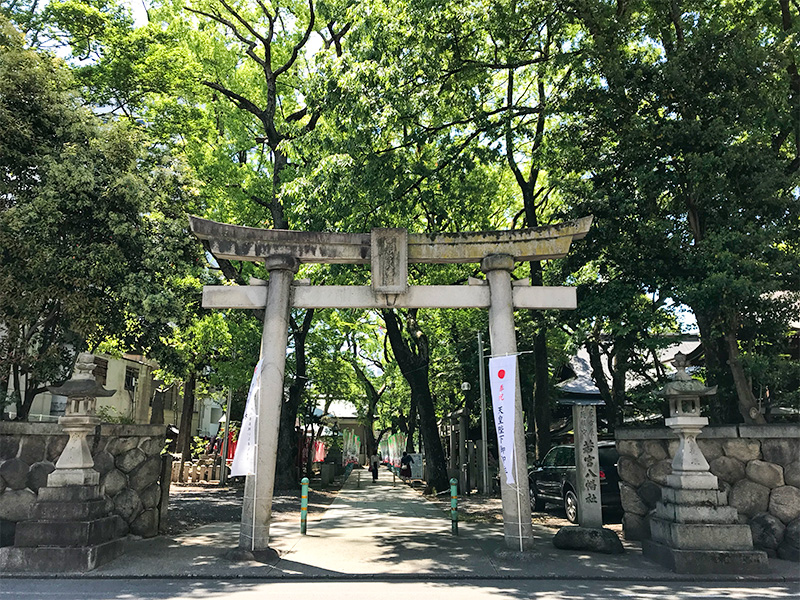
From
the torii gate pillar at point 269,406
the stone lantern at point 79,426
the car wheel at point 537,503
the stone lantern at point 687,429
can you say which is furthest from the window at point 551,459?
the stone lantern at point 79,426

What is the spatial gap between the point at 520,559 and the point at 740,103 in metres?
8.88

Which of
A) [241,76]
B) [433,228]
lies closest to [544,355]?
[433,228]

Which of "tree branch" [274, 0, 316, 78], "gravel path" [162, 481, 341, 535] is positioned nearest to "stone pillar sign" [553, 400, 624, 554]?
"gravel path" [162, 481, 341, 535]

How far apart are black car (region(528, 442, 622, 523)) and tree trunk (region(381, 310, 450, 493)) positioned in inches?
150

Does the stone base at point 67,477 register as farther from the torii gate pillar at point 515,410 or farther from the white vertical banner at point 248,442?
the torii gate pillar at point 515,410

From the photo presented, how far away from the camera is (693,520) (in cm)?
776

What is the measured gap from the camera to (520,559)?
8211 mm

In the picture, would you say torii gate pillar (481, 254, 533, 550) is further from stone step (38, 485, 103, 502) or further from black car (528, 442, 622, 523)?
stone step (38, 485, 103, 502)

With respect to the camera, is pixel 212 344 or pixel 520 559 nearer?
pixel 520 559

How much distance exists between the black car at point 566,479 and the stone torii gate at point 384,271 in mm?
4290

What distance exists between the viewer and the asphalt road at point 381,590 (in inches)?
253

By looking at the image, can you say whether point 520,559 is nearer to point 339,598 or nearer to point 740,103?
point 339,598

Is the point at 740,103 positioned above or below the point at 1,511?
above

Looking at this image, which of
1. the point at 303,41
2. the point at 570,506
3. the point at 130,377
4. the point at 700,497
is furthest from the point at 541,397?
the point at 130,377
